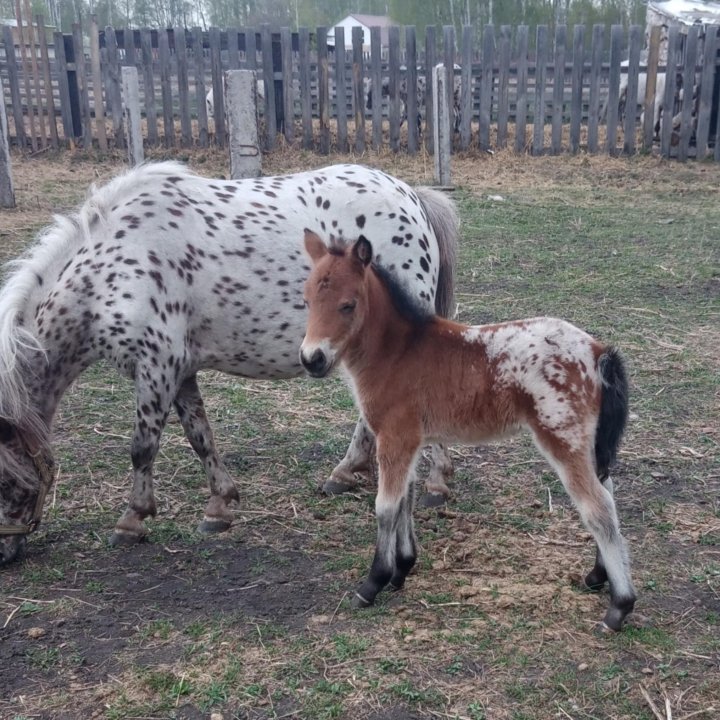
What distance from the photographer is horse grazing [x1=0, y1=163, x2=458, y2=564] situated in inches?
145

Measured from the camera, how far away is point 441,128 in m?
11.7

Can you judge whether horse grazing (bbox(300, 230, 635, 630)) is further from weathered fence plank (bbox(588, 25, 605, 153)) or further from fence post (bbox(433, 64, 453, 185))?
weathered fence plank (bbox(588, 25, 605, 153))

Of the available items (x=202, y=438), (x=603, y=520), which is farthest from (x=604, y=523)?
(x=202, y=438)

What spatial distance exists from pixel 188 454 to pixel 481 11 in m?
42.0

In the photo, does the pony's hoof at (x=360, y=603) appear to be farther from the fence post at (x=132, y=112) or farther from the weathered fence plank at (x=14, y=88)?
the weathered fence plank at (x=14, y=88)

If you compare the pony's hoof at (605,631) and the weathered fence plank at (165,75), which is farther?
the weathered fence plank at (165,75)

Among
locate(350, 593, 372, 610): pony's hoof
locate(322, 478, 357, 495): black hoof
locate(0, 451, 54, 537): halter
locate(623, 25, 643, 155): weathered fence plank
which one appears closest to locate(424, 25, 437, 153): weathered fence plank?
locate(623, 25, 643, 155): weathered fence plank

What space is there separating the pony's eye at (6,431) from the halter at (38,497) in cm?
12

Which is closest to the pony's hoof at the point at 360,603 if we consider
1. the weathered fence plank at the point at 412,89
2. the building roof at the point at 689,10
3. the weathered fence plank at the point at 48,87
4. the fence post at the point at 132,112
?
the fence post at the point at 132,112

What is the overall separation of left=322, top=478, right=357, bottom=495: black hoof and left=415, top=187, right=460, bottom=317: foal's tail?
43.0 inches

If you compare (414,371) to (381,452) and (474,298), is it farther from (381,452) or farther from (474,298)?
(474,298)

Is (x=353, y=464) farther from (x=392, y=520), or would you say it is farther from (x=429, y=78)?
(x=429, y=78)

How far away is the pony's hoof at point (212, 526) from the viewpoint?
160 inches

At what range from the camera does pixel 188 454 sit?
4965mm
